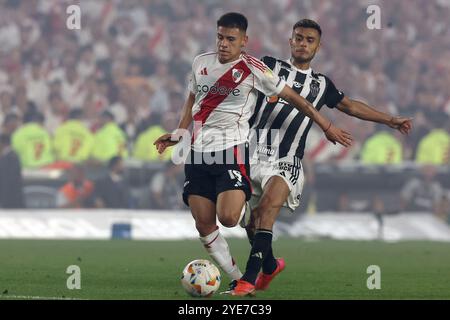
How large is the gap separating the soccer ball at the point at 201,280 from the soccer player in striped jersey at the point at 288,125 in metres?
0.85

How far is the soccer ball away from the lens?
988cm

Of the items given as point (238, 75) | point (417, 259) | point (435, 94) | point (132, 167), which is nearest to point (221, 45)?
point (238, 75)

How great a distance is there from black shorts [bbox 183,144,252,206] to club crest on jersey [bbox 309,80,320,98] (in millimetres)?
1018

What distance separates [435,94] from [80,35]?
23.3ft

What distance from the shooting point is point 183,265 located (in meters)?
13.7

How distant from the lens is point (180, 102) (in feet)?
75.2

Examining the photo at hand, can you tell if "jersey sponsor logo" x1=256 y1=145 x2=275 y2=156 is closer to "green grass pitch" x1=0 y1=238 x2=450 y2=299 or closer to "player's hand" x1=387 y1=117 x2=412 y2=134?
"player's hand" x1=387 y1=117 x2=412 y2=134

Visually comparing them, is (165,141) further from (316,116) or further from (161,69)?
(161,69)

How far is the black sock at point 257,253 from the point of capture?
33.5ft

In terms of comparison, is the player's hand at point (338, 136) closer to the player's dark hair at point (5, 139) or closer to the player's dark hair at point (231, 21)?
the player's dark hair at point (231, 21)

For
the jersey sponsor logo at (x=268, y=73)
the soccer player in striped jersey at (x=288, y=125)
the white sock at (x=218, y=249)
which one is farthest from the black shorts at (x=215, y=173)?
the jersey sponsor logo at (x=268, y=73)
